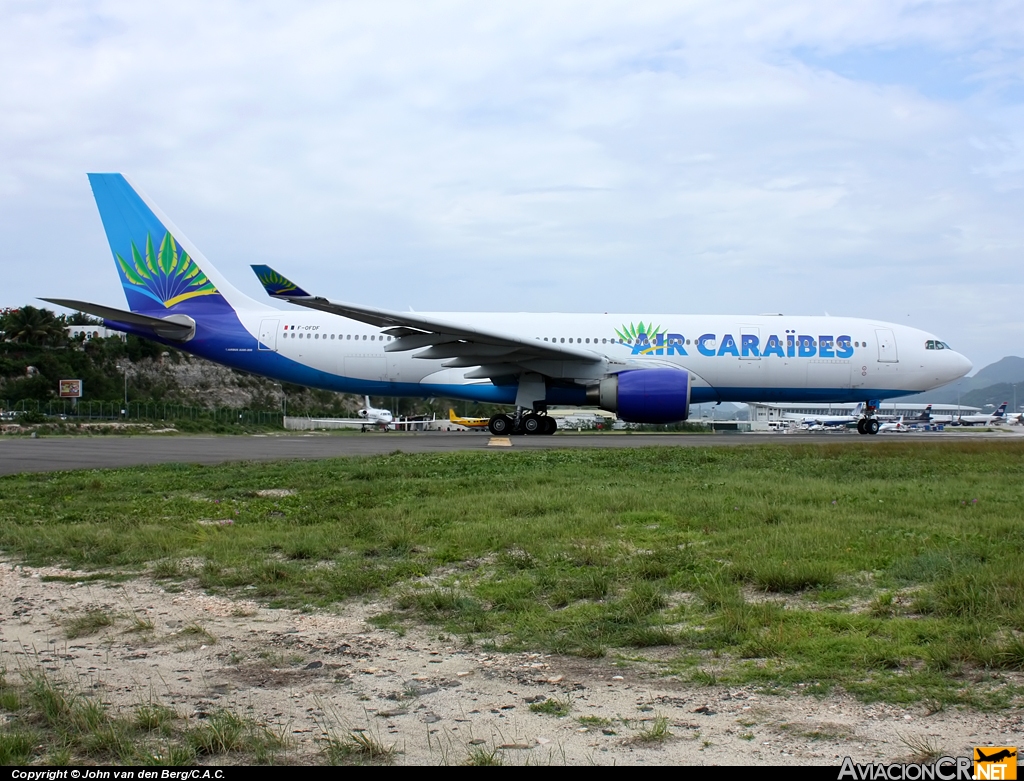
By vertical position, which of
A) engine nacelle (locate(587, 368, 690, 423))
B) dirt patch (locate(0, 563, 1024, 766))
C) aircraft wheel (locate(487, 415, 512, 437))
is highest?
engine nacelle (locate(587, 368, 690, 423))

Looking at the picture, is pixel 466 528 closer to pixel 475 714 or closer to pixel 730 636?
pixel 730 636

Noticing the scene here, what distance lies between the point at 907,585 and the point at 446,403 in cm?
8900

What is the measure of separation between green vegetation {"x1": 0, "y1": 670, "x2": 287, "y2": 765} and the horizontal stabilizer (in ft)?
61.0

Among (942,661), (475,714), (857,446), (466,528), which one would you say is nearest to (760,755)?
(475,714)

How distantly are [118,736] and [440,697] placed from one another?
108 cm

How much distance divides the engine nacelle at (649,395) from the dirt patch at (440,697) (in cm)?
1526

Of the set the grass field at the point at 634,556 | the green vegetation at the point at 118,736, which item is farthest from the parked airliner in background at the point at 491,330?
the green vegetation at the point at 118,736

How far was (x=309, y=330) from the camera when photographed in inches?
874

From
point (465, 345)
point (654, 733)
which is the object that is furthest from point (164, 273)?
point (654, 733)

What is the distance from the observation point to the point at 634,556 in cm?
530

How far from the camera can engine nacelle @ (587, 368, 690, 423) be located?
62.7ft

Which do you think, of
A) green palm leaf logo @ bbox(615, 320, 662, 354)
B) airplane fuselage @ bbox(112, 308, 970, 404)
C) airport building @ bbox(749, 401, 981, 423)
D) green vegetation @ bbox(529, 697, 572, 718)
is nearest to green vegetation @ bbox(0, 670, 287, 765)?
green vegetation @ bbox(529, 697, 572, 718)

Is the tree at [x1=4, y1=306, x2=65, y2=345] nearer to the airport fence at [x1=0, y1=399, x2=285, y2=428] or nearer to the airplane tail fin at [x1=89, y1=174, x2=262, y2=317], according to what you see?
the airport fence at [x1=0, y1=399, x2=285, y2=428]

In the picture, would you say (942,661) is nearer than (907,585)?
Yes
